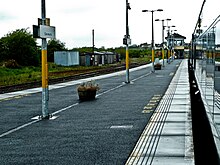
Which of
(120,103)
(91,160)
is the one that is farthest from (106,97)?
(91,160)

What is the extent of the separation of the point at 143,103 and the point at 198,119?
10.3 feet

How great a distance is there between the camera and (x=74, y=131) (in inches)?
448

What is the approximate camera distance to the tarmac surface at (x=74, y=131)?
8508 mm

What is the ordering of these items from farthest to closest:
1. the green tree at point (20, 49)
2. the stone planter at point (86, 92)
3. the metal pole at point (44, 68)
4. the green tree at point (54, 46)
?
the green tree at point (54, 46), the green tree at point (20, 49), the stone planter at point (86, 92), the metal pole at point (44, 68)

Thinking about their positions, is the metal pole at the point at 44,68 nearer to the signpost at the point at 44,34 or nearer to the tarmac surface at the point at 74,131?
the signpost at the point at 44,34

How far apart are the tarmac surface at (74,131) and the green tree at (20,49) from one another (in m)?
52.9

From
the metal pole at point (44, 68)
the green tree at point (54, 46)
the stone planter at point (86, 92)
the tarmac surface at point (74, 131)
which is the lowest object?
the tarmac surface at point (74, 131)

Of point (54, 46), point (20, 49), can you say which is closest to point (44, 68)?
point (20, 49)

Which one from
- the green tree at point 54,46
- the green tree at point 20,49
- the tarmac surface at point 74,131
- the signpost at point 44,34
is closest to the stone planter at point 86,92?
the tarmac surface at point 74,131

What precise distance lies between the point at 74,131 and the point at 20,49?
2413 inches

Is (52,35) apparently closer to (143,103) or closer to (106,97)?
(143,103)

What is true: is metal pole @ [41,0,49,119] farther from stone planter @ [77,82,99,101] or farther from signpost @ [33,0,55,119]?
stone planter @ [77,82,99,101]

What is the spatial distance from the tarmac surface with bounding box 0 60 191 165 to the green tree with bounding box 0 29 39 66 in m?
52.9

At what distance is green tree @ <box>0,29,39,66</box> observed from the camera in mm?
70875
